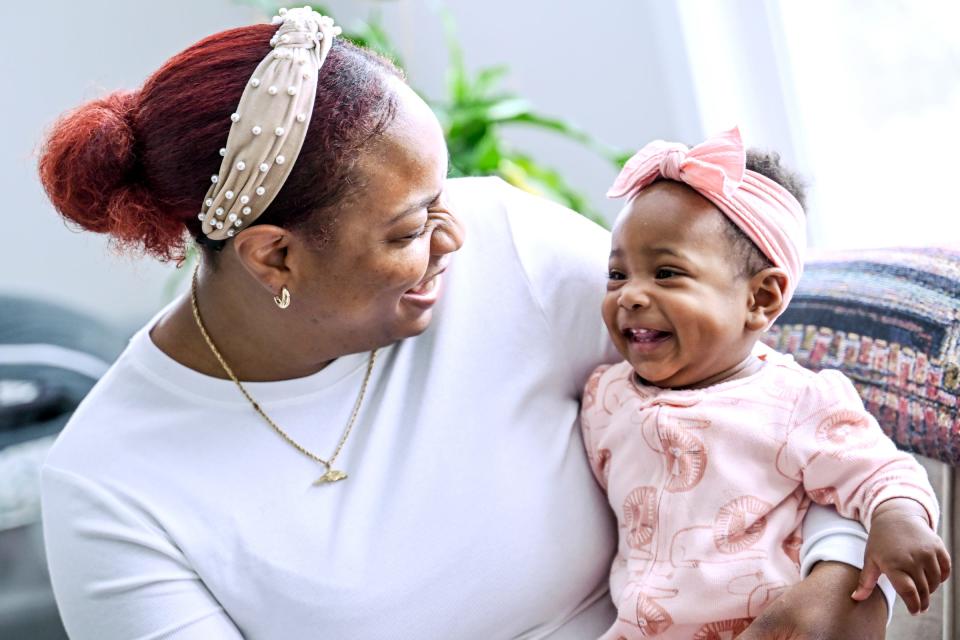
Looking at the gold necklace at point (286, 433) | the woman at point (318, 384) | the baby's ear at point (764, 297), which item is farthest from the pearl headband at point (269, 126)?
the baby's ear at point (764, 297)

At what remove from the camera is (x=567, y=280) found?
1507mm

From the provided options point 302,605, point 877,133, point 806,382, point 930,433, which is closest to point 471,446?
point 302,605

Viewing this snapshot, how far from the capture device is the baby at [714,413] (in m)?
1.26

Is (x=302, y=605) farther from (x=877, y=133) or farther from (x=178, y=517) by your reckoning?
(x=877, y=133)

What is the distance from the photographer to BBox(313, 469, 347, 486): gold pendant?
1.42 m

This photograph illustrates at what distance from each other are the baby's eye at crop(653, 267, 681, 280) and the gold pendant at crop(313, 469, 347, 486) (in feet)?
1.60

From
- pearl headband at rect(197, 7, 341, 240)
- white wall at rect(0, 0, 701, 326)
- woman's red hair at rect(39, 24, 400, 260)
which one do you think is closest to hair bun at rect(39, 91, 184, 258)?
woman's red hair at rect(39, 24, 400, 260)

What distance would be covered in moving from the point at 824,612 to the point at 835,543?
0.09m

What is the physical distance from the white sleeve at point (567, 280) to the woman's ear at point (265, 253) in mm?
349

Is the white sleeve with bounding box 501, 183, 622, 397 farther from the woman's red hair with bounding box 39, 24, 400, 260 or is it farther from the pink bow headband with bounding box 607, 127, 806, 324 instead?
the woman's red hair with bounding box 39, 24, 400, 260

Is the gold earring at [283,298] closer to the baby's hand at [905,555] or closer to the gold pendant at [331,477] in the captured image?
the gold pendant at [331,477]

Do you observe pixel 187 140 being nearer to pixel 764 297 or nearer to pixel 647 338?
pixel 647 338

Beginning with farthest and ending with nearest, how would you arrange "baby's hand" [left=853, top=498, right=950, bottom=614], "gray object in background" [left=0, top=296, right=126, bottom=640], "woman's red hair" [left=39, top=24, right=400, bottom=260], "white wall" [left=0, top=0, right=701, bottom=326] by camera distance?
"white wall" [left=0, top=0, right=701, bottom=326], "gray object in background" [left=0, top=296, right=126, bottom=640], "woman's red hair" [left=39, top=24, right=400, bottom=260], "baby's hand" [left=853, top=498, right=950, bottom=614]

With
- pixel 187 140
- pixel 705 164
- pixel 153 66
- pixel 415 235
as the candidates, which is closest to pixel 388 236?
pixel 415 235
